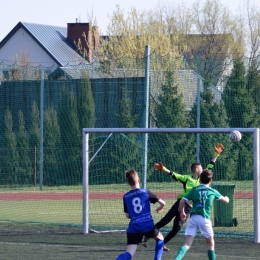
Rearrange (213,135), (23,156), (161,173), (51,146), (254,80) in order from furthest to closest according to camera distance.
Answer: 1. (51,146)
2. (23,156)
3. (254,80)
4. (213,135)
5. (161,173)

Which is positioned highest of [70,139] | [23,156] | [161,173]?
[70,139]

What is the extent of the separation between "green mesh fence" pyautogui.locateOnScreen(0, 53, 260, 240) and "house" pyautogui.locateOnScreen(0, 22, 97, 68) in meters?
24.6

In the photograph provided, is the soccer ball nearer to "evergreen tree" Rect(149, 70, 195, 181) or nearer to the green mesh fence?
the green mesh fence

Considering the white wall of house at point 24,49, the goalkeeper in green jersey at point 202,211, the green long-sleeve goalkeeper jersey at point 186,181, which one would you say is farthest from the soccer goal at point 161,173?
the white wall of house at point 24,49

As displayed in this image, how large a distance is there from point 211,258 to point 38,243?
4.43 m

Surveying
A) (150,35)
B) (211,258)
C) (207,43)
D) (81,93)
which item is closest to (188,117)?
(81,93)

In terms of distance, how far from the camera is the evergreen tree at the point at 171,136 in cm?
1955

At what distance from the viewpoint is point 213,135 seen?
67.0 feet

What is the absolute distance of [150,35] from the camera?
43.7m

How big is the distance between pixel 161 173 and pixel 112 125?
7.07 meters

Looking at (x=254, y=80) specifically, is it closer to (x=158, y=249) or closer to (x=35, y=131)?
(x=35, y=131)

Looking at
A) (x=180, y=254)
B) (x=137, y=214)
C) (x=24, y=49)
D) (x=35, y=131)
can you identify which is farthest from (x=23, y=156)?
(x=24, y=49)

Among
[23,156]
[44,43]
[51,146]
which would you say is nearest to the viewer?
[23,156]

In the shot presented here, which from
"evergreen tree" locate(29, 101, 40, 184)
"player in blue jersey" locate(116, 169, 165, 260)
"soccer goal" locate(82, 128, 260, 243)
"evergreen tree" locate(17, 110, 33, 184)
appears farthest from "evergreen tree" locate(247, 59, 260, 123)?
"player in blue jersey" locate(116, 169, 165, 260)
